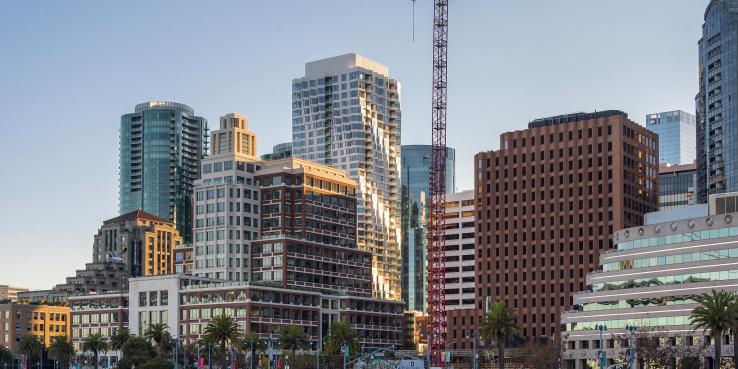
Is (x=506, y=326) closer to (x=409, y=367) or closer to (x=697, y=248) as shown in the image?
(x=409, y=367)

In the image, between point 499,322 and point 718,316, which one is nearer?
point 718,316

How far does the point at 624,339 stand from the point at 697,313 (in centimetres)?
4699

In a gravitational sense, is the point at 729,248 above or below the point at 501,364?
above

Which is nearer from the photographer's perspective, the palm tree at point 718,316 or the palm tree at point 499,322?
the palm tree at point 718,316

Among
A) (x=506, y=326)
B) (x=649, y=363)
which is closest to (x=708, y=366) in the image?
(x=649, y=363)

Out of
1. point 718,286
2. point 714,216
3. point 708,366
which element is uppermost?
point 714,216

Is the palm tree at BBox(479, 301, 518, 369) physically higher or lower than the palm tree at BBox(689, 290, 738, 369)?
lower

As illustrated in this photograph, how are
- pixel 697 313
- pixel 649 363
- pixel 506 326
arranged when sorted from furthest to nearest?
1. pixel 506 326
2. pixel 649 363
3. pixel 697 313

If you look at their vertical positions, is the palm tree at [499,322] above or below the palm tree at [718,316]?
below

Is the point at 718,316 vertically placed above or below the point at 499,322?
above

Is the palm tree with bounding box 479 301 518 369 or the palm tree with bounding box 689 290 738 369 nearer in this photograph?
the palm tree with bounding box 689 290 738 369

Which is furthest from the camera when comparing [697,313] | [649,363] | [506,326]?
[506,326]

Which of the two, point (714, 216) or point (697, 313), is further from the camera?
point (714, 216)

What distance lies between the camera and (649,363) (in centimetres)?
18338
